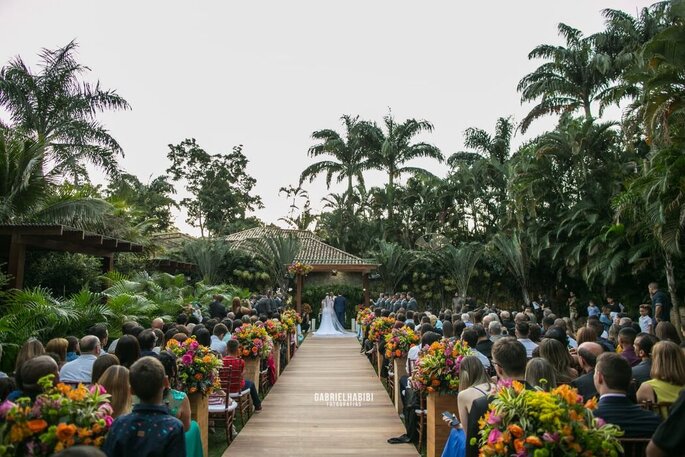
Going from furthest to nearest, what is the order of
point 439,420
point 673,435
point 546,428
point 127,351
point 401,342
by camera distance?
point 401,342
point 439,420
point 127,351
point 546,428
point 673,435

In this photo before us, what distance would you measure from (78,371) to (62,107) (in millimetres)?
16418

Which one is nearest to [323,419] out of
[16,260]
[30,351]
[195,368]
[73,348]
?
[195,368]

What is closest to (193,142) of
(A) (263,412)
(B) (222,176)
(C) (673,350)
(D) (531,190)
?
(B) (222,176)

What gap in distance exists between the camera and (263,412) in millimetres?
9172

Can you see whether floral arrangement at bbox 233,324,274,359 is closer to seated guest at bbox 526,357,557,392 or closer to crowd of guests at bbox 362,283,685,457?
crowd of guests at bbox 362,283,685,457

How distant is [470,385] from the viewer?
4445 mm

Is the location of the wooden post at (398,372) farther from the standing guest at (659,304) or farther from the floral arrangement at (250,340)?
the standing guest at (659,304)

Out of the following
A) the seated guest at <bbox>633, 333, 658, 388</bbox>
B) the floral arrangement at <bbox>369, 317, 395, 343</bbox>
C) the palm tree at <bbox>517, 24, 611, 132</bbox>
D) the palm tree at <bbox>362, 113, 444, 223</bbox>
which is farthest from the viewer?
the palm tree at <bbox>362, 113, 444, 223</bbox>

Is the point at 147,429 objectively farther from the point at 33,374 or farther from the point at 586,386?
the point at 586,386

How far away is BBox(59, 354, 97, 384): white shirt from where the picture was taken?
5.50m

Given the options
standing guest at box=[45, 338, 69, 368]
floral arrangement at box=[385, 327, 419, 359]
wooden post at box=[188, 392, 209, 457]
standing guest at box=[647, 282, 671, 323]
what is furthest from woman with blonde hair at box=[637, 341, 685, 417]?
standing guest at box=[647, 282, 671, 323]

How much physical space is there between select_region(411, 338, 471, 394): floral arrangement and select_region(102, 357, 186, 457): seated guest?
11.5ft

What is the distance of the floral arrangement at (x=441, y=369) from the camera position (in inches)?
→ 237

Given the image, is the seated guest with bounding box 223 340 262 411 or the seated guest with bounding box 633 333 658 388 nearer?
the seated guest with bounding box 633 333 658 388
